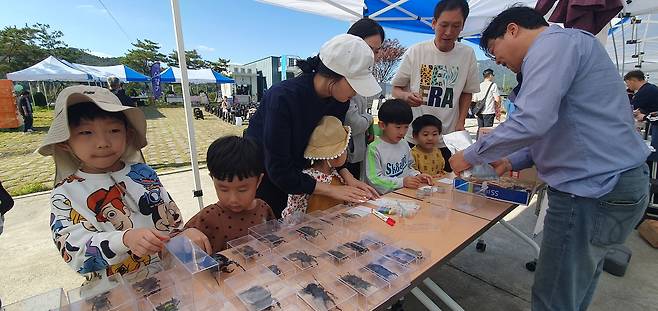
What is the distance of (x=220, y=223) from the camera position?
1.28 metres

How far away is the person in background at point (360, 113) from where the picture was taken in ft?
6.38

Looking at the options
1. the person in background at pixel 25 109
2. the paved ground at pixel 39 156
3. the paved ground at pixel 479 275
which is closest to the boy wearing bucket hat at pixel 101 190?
the paved ground at pixel 479 275

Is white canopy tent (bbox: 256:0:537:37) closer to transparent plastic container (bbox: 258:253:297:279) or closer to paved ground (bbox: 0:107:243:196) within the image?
paved ground (bbox: 0:107:243:196)

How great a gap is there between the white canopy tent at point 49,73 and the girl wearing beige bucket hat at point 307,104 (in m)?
16.6

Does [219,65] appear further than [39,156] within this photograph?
Yes

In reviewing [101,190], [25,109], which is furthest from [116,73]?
[101,190]

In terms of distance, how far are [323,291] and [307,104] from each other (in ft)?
2.81

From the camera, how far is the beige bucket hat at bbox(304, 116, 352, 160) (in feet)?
4.97

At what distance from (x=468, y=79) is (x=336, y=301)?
222 centimetres

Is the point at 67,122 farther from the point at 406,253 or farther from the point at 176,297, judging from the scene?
the point at 406,253

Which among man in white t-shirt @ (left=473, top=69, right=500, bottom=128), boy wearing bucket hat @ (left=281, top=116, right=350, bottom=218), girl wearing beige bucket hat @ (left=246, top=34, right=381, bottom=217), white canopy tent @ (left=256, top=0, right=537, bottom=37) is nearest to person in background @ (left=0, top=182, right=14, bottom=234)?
girl wearing beige bucket hat @ (left=246, top=34, right=381, bottom=217)

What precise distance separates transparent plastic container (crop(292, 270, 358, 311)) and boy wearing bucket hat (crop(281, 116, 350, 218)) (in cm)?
60

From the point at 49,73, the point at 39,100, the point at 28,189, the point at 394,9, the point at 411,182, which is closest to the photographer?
the point at 411,182

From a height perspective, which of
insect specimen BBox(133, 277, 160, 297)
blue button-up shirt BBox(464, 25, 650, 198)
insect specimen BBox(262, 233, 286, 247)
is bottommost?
insect specimen BBox(262, 233, 286, 247)
